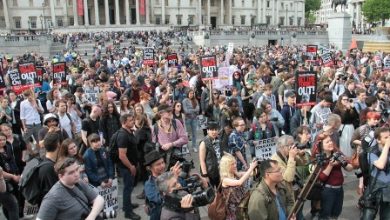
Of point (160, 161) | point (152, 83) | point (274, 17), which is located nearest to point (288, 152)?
point (160, 161)

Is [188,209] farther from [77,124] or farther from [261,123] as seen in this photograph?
[77,124]

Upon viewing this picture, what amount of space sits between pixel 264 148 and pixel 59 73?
9274mm

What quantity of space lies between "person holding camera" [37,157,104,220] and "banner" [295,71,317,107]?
20.8ft

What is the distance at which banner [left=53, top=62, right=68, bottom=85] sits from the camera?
14.3 m

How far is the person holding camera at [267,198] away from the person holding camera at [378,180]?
1647 mm

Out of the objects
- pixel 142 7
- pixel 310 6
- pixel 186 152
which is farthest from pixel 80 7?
pixel 310 6

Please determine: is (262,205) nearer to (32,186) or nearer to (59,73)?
(32,186)

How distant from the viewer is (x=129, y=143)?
23.0 feet

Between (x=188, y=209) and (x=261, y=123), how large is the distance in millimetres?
4149

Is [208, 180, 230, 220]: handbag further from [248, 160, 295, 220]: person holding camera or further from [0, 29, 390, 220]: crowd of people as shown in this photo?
[248, 160, 295, 220]: person holding camera

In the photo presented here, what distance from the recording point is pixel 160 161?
5012mm

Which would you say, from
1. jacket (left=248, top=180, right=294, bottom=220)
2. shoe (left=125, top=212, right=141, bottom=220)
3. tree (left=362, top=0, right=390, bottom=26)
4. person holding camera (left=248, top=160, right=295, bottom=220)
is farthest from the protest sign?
tree (left=362, top=0, right=390, bottom=26)

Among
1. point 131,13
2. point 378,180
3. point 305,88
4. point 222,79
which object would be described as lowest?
point 378,180

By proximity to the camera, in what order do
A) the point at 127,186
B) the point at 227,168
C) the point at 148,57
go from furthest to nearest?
the point at 148,57 → the point at 127,186 → the point at 227,168
